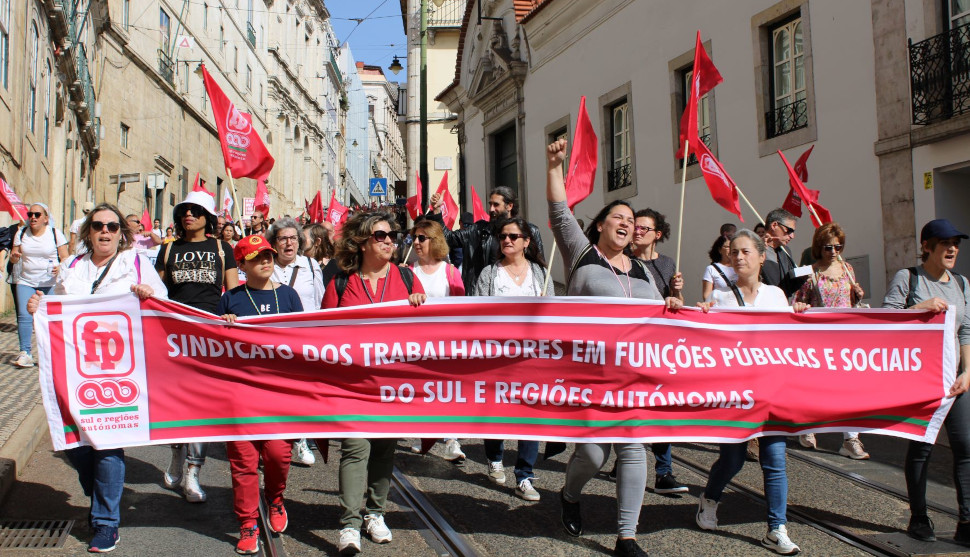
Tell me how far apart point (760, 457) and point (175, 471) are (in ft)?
12.7

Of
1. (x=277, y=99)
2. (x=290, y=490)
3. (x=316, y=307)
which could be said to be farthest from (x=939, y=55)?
(x=277, y=99)

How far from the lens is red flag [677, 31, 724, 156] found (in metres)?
7.48

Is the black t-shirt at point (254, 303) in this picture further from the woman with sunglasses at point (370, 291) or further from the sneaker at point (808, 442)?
the sneaker at point (808, 442)

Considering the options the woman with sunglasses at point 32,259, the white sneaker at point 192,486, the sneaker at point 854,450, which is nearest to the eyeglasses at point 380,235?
the white sneaker at point 192,486

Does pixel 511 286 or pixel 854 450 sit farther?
pixel 854 450

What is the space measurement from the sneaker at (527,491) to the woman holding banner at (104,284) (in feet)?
8.09

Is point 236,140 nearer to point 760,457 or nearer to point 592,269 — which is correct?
point 592,269

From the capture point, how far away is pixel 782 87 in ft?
47.6

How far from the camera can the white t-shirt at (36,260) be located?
1026cm

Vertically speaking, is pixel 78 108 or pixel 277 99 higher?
pixel 277 99

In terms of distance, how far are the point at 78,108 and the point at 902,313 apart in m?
25.5

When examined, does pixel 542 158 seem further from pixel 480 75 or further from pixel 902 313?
pixel 902 313

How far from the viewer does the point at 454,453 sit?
24.2ft

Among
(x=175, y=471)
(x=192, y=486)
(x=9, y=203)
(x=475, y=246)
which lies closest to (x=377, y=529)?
(x=192, y=486)
